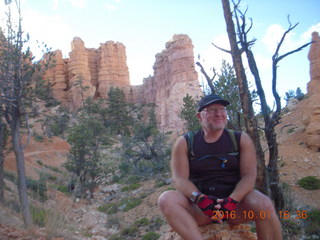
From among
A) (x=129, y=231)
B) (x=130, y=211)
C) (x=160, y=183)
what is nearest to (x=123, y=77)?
(x=160, y=183)

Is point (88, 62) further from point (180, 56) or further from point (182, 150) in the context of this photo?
point (182, 150)

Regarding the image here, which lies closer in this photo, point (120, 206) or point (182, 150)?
point (182, 150)

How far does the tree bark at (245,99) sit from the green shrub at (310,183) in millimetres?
5930

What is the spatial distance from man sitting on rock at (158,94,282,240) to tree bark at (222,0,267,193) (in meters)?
1.34

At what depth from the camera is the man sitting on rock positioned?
7.34ft

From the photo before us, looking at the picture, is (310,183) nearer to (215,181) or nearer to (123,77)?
(215,181)

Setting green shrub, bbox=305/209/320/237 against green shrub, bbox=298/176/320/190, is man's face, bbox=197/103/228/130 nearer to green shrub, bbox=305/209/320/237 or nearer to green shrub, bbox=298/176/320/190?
green shrub, bbox=305/209/320/237

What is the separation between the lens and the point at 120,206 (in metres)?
10.6

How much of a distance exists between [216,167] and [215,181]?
0.43 feet

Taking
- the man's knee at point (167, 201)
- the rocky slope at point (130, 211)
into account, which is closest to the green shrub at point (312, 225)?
the rocky slope at point (130, 211)

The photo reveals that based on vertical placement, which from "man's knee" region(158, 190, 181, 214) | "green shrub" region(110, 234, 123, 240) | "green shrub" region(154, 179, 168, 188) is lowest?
"green shrub" region(110, 234, 123, 240)

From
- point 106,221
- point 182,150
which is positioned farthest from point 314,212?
point 106,221

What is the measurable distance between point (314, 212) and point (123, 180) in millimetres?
10815

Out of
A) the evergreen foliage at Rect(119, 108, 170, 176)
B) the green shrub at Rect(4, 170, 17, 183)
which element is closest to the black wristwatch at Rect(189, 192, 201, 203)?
the evergreen foliage at Rect(119, 108, 170, 176)
